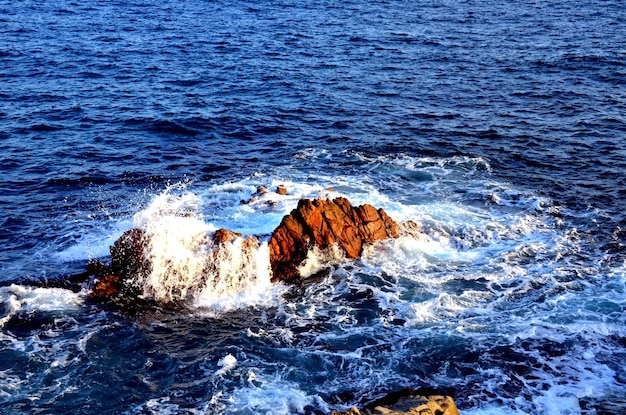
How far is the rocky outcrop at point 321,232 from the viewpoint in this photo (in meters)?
18.4

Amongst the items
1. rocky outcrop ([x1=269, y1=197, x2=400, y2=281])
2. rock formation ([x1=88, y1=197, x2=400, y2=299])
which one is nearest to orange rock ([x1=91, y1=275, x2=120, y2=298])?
rock formation ([x1=88, y1=197, x2=400, y2=299])

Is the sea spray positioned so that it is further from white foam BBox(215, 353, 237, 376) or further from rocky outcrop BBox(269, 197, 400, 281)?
white foam BBox(215, 353, 237, 376)

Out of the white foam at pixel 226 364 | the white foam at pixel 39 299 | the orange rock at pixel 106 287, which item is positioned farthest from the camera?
the orange rock at pixel 106 287

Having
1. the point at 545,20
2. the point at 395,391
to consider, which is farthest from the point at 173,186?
the point at 545,20

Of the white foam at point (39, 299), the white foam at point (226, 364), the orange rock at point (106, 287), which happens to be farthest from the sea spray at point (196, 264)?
the white foam at point (226, 364)

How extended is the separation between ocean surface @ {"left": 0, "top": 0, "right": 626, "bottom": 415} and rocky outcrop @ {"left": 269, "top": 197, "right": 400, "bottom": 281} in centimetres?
52

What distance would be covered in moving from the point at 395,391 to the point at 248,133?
17.9 metres

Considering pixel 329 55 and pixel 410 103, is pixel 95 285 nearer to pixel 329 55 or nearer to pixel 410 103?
pixel 410 103

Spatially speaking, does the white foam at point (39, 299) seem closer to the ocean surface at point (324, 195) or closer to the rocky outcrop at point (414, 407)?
the ocean surface at point (324, 195)

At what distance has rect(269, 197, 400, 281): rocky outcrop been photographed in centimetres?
1841

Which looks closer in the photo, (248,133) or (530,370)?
(530,370)

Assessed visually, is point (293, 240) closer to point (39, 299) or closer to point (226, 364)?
point (226, 364)

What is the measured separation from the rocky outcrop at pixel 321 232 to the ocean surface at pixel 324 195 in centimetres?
52

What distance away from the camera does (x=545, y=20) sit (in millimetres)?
46750
